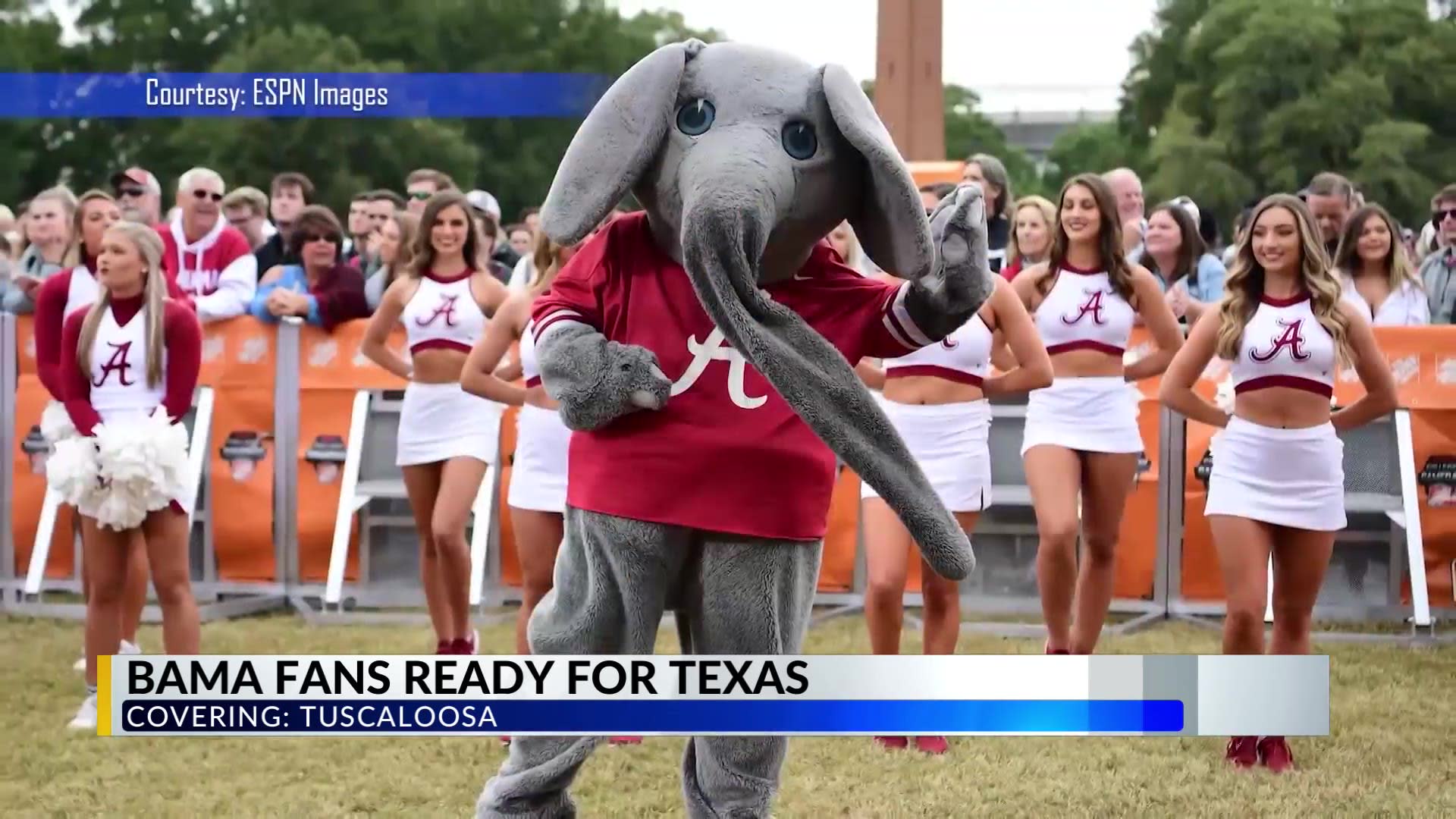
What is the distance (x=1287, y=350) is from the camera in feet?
19.4

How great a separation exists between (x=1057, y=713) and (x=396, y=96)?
27.7ft

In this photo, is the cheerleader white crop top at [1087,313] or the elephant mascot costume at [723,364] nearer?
the elephant mascot costume at [723,364]

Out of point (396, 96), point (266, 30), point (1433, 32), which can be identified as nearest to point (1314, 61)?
point (1433, 32)

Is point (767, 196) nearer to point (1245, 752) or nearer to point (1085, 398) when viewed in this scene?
point (1245, 752)

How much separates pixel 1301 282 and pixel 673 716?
3.28 m

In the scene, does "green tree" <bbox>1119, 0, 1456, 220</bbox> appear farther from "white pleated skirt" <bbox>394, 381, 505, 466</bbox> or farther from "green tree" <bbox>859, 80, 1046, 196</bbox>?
"white pleated skirt" <bbox>394, 381, 505, 466</bbox>

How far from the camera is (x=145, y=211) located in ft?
33.8

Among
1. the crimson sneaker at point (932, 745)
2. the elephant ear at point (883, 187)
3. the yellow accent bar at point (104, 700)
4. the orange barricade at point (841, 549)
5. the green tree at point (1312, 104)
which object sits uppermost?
the green tree at point (1312, 104)

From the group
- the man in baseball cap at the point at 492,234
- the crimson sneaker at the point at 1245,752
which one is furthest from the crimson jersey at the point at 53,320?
the crimson sneaker at the point at 1245,752

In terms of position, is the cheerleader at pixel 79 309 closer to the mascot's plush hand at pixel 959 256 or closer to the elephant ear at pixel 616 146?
the elephant ear at pixel 616 146

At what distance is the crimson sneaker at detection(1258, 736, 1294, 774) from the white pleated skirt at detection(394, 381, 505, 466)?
10.5 ft

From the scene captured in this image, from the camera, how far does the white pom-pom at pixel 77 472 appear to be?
634cm

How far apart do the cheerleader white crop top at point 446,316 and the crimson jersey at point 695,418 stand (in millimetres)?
3569

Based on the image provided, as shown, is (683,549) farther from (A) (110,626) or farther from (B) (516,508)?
(A) (110,626)
